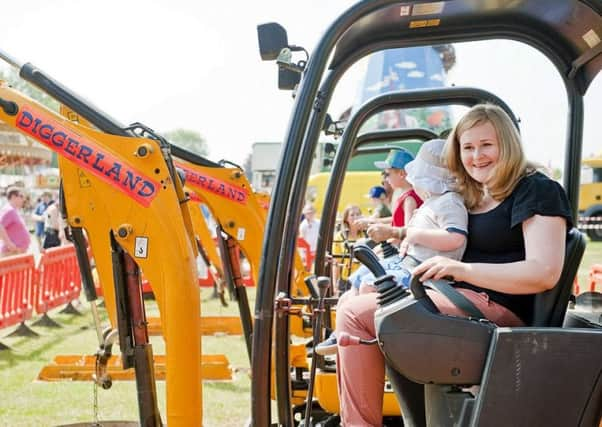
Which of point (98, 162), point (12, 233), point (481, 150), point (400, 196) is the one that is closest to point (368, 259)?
point (481, 150)

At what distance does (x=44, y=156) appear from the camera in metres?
32.4

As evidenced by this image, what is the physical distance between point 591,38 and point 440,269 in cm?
110

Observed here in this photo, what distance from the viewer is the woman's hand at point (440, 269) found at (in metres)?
2.20

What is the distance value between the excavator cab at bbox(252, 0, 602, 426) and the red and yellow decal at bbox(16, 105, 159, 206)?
0.96 meters

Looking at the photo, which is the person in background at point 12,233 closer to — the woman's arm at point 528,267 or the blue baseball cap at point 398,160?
the blue baseball cap at point 398,160

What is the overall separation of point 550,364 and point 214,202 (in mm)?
3612

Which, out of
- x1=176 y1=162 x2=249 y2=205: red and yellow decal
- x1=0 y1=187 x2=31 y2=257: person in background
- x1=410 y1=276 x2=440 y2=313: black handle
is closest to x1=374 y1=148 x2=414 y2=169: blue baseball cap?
x1=176 y1=162 x2=249 y2=205: red and yellow decal

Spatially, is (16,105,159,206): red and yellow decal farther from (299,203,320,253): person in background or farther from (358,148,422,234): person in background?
(299,203,320,253): person in background

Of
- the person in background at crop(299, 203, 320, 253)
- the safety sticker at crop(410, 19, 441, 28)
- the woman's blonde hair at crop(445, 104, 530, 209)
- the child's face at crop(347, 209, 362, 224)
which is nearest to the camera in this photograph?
the woman's blonde hair at crop(445, 104, 530, 209)

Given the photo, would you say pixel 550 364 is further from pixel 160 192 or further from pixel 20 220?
pixel 20 220

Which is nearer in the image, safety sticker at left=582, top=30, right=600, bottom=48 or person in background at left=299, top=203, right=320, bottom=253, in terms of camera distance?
safety sticker at left=582, top=30, right=600, bottom=48

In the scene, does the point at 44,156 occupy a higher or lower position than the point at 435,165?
higher

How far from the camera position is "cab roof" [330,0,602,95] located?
261 centimetres

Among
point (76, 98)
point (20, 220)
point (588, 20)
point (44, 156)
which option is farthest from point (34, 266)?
point (44, 156)
